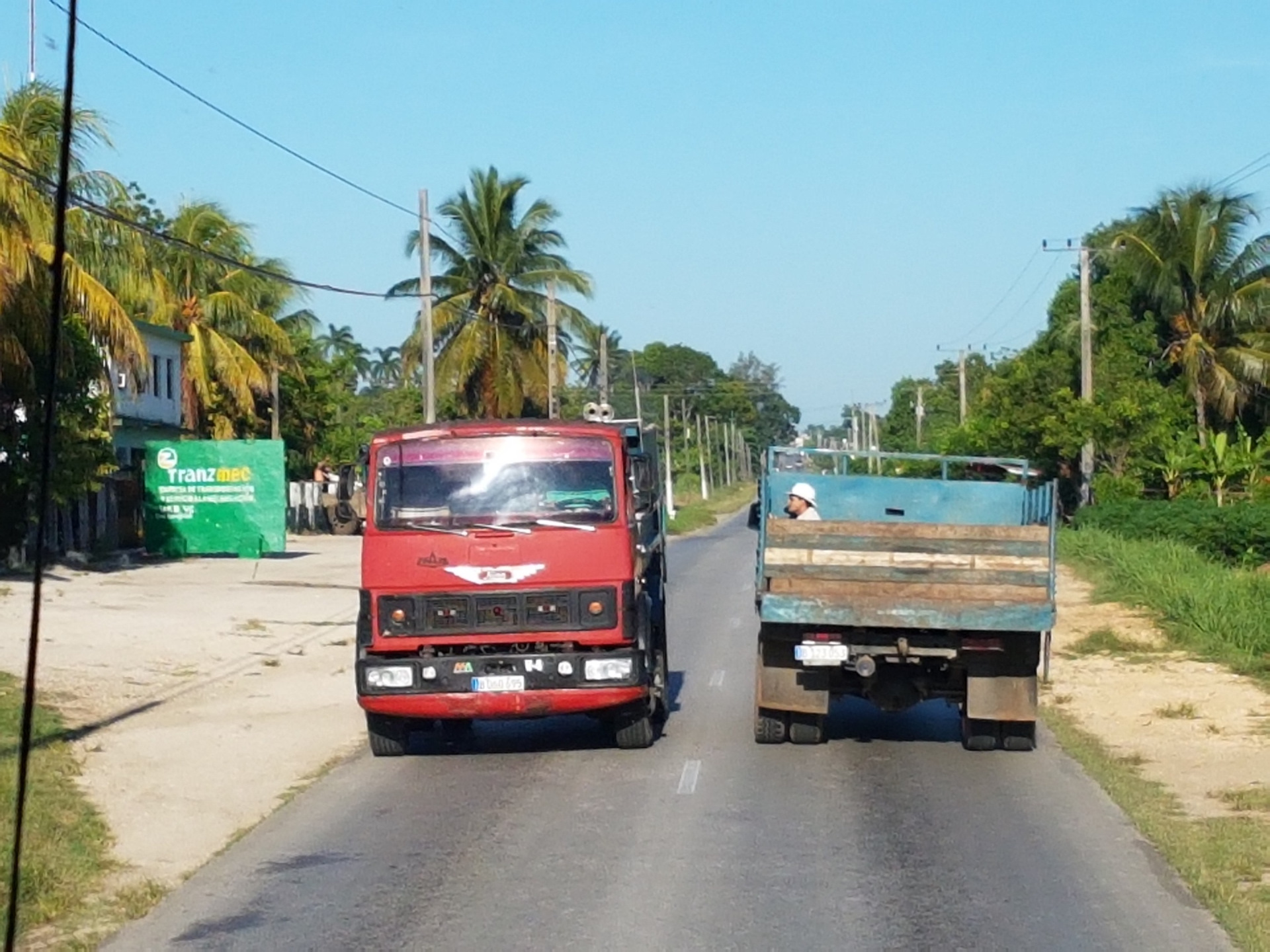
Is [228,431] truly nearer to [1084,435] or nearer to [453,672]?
[1084,435]

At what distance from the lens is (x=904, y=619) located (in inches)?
460

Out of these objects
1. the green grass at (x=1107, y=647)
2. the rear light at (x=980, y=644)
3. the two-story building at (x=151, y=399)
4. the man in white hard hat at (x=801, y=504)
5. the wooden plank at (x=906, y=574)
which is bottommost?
the green grass at (x=1107, y=647)

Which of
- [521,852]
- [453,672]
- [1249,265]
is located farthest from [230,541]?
[1249,265]

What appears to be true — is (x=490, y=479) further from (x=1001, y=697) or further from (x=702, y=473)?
(x=702, y=473)

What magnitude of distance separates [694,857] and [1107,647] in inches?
509

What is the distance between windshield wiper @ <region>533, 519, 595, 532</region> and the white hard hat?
2264 millimetres

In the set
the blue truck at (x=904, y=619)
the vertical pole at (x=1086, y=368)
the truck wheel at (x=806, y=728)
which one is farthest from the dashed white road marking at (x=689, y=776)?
the vertical pole at (x=1086, y=368)

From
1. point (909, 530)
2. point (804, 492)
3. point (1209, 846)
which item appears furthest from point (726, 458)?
point (1209, 846)

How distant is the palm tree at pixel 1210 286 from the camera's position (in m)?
48.1

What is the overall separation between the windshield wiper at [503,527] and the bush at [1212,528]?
2724cm

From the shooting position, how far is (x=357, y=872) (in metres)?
8.69

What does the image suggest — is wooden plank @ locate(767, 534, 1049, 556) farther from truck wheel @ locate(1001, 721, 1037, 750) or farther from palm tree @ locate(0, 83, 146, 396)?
palm tree @ locate(0, 83, 146, 396)

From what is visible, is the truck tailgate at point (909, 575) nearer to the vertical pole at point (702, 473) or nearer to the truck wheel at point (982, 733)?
the truck wheel at point (982, 733)

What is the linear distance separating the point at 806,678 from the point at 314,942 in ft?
19.0
